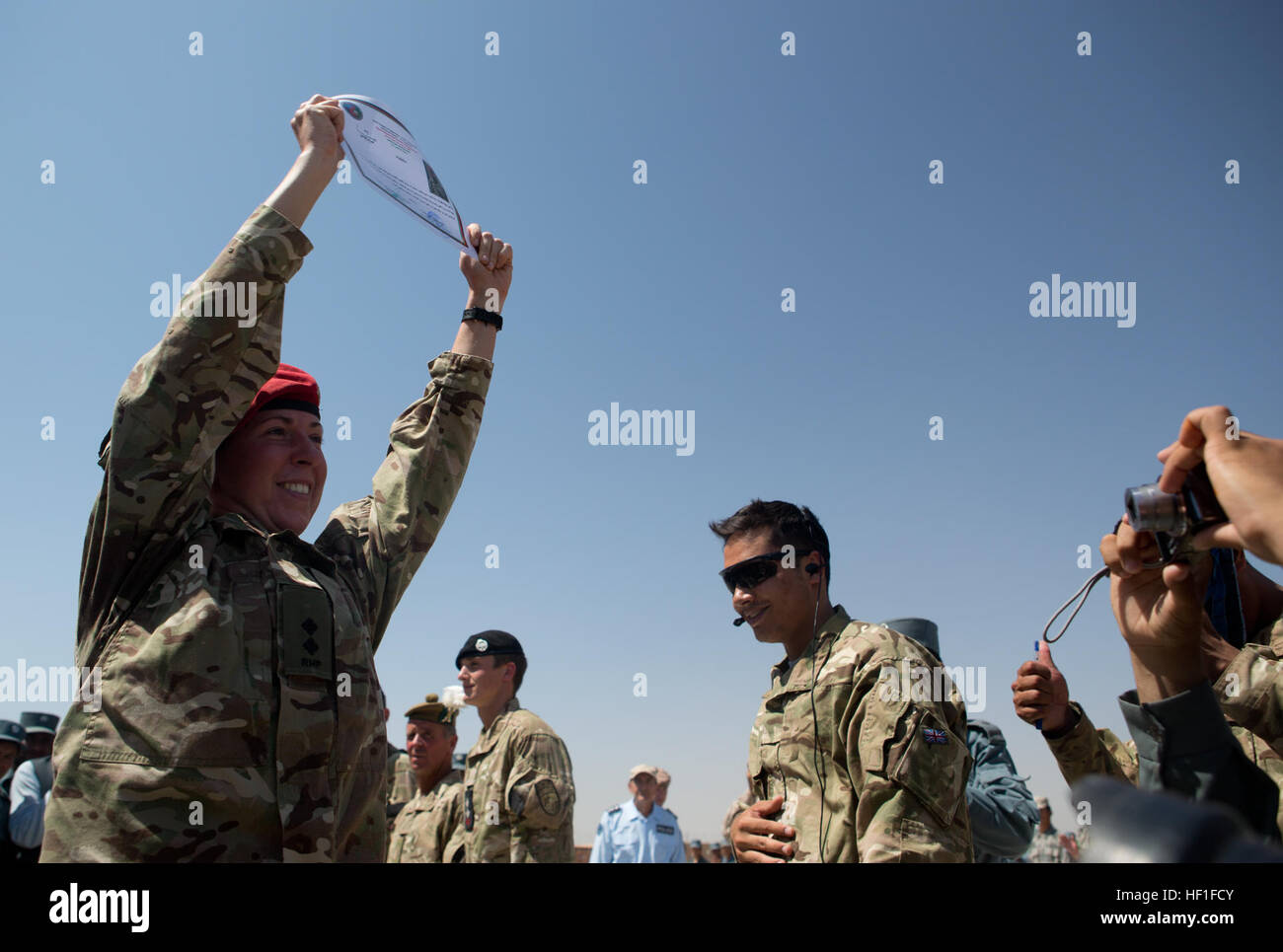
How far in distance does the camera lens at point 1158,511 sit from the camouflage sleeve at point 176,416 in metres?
2.11

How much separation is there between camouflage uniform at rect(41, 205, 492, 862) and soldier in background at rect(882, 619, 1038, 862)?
3.19 metres

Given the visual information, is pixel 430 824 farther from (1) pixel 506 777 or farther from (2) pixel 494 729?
(1) pixel 506 777

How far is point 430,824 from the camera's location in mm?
6910

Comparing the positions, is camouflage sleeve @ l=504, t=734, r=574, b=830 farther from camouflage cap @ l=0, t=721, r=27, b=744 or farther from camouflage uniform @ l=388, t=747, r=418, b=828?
camouflage cap @ l=0, t=721, r=27, b=744

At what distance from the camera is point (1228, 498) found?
1.21 meters

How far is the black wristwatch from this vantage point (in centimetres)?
328

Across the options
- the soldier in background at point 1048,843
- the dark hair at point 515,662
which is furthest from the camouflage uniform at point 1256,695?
the soldier in background at point 1048,843

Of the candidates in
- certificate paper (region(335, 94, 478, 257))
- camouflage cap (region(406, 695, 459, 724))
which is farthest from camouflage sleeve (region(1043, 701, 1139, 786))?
camouflage cap (region(406, 695, 459, 724))

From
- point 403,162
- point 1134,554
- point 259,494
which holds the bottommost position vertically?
point 1134,554

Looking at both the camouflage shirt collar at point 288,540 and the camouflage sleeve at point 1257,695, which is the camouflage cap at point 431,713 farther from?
the camouflage sleeve at point 1257,695
